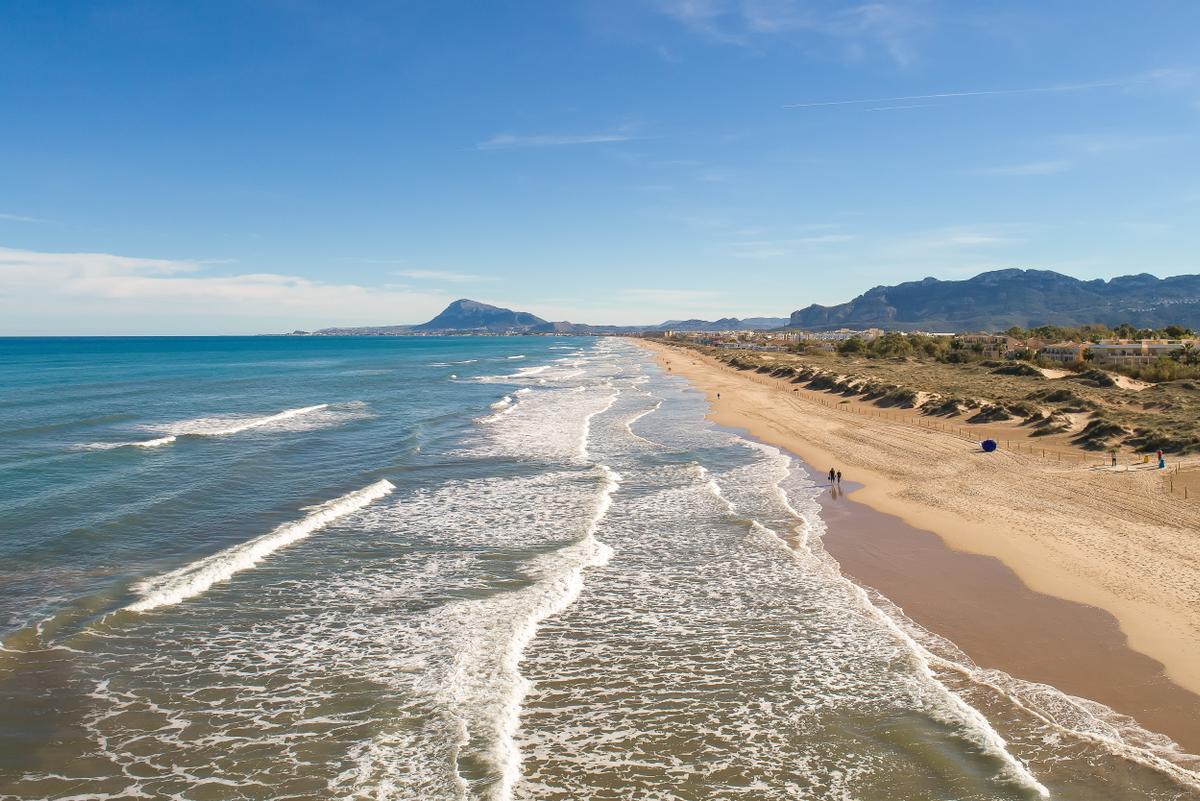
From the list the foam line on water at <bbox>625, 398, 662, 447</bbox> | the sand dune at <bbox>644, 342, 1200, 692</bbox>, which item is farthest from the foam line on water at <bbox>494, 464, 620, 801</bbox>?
the foam line on water at <bbox>625, 398, 662, 447</bbox>

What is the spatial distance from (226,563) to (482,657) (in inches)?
322

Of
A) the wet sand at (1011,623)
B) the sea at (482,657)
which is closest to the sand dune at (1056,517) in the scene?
the wet sand at (1011,623)

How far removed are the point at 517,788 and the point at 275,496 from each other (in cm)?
1755

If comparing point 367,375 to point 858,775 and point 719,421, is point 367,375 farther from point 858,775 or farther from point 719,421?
point 858,775

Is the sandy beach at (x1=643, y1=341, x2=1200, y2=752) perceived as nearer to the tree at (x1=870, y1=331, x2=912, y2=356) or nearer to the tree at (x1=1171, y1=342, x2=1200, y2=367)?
the tree at (x1=1171, y1=342, x2=1200, y2=367)

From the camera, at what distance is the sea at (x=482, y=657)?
912 centimetres

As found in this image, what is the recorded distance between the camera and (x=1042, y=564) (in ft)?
55.3

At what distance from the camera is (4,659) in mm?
12031

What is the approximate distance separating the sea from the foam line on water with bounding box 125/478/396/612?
0.10 metres

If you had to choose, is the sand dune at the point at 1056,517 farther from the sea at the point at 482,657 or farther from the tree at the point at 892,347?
the tree at the point at 892,347

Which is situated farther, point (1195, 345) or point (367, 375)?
point (367, 375)

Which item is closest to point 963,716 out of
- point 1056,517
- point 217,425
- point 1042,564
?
point 1042,564

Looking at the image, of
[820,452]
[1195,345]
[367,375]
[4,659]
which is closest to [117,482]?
[4,659]

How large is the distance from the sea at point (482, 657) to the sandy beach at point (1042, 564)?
882 millimetres
